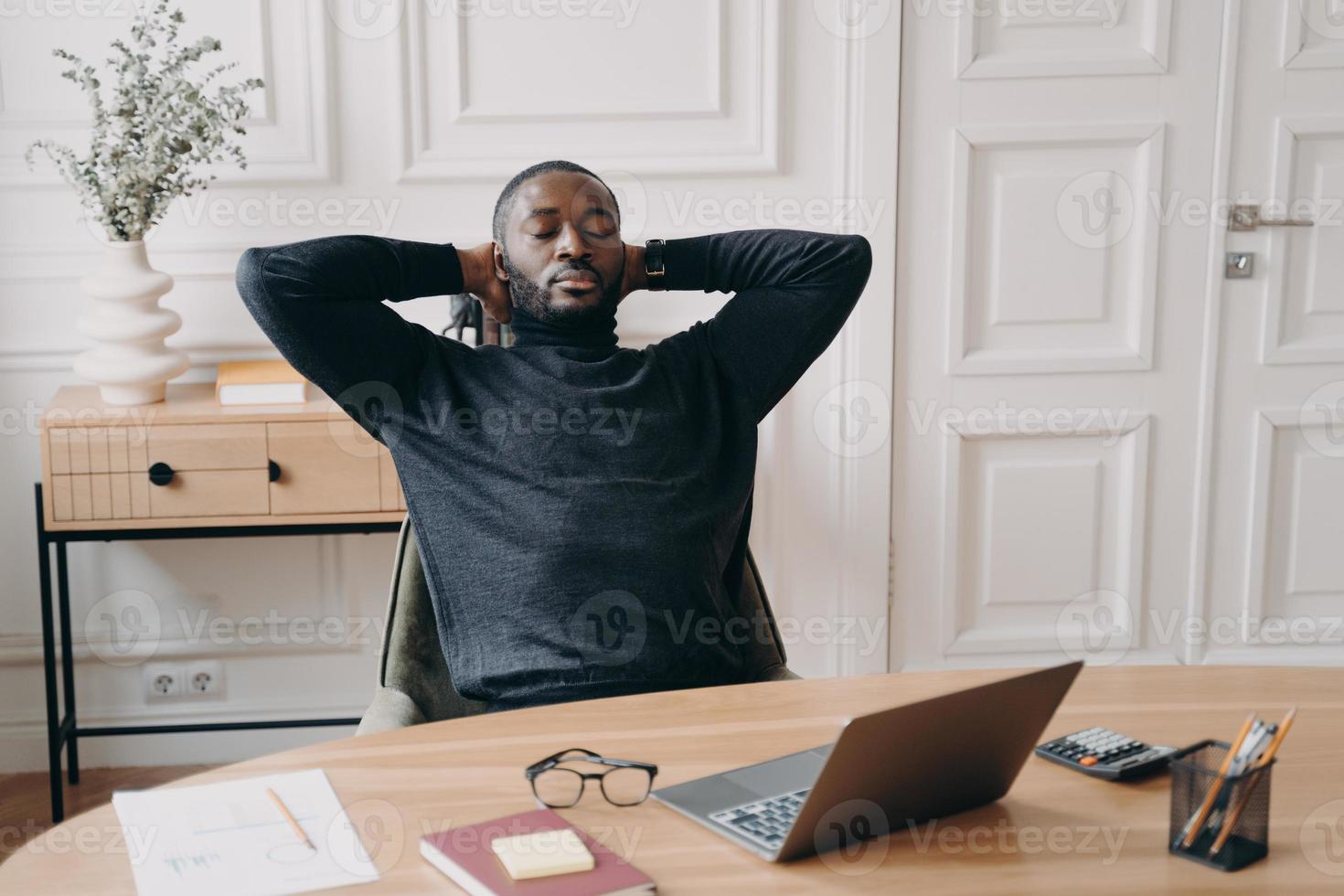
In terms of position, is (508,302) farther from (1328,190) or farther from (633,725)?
(1328,190)

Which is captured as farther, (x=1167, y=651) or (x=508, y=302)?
(x=1167, y=651)

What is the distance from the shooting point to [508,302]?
2039 mm

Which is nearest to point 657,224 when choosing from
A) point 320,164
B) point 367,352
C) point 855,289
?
point 320,164

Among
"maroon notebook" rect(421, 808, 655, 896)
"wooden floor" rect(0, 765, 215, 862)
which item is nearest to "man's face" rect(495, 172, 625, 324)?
"maroon notebook" rect(421, 808, 655, 896)

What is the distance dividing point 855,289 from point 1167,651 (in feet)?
5.39

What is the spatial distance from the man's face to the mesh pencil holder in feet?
3.63

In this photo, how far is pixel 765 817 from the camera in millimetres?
1137

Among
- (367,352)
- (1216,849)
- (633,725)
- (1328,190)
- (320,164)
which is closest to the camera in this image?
(1216,849)

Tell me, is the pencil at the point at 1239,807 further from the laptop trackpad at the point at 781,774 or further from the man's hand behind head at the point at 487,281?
the man's hand behind head at the point at 487,281

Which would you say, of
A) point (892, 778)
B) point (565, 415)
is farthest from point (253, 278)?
point (892, 778)

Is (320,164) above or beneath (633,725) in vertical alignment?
above

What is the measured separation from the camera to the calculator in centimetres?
123

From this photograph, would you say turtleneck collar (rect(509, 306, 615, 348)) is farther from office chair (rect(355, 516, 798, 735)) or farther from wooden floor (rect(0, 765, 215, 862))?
wooden floor (rect(0, 765, 215, 862))

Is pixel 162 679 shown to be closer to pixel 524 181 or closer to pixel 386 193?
pixel 386 193
